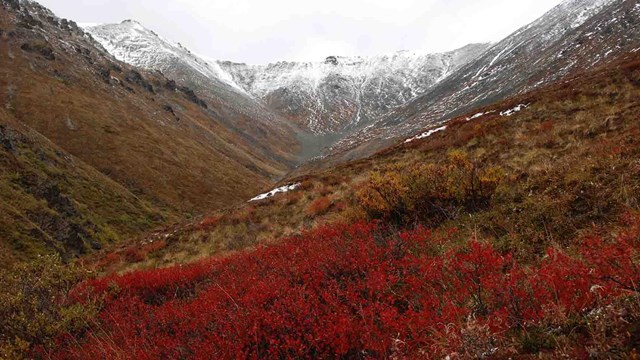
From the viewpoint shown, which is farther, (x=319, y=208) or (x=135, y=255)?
(x=135, y=255)

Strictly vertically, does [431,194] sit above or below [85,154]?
below

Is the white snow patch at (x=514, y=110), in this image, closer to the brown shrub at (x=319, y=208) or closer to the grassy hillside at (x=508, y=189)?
the grassy hillside at (x=508, y=189)

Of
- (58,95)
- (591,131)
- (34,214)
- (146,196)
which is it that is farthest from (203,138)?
(591,131)

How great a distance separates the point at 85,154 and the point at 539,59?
138077 mm

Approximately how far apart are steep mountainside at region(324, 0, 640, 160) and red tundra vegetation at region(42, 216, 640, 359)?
200 ft

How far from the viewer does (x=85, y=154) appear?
71.6 metres

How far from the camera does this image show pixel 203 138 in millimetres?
124438

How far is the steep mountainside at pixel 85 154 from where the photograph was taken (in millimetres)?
35062

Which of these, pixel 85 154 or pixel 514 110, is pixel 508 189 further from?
pixel 85 154

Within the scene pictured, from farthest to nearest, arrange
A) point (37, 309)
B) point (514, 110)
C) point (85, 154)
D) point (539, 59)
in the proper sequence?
point (539, 59) < point (85, 154) < point (514, 110) < point (37, 309)

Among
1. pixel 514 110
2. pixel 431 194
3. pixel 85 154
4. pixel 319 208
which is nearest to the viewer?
pixel 431 194

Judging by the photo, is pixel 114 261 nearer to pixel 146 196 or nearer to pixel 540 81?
pixel 146 196

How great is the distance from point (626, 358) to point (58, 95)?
103770 millimetres

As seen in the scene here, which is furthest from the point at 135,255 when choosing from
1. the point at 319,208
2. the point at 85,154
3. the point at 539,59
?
the point at 539,59
